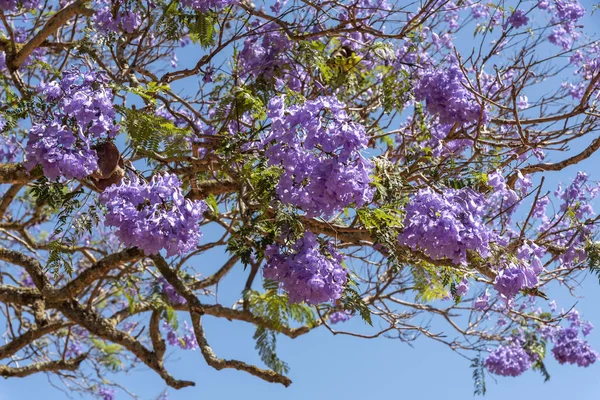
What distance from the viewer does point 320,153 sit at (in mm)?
3281

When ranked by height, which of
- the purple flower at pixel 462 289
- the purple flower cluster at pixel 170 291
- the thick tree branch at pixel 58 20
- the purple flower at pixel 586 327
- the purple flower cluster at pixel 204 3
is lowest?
the purple flower at pixel 462 289

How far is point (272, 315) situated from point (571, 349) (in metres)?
4.74

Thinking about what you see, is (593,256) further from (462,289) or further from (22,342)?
(22,342)

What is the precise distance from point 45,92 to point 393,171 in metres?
1.89

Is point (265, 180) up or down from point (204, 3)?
down

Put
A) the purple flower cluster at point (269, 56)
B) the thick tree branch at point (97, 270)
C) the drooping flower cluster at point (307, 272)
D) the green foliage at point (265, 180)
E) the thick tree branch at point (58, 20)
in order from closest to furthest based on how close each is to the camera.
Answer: the drooping flower cluster at point (307, 272), the green foliage at point (265, 180), the thick tree branch at point (58, 20), the purple flower cluster at point (269, 56), the thick tree branch at point (97, 270)

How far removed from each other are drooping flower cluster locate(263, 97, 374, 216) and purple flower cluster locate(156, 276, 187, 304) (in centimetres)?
365

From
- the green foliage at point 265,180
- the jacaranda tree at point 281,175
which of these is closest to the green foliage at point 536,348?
the jacaranda tree at point 281,175

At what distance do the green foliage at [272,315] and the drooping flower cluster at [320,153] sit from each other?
7.49 feet

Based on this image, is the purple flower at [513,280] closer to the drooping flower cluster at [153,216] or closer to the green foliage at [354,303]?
the green foliage at [354,303]

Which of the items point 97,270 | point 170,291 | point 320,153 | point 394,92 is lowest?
point 320,153

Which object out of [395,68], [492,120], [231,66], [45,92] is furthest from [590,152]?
[45,92]

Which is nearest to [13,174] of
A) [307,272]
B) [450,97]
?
[307,272]

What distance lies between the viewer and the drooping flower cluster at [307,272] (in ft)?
12.3
